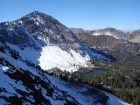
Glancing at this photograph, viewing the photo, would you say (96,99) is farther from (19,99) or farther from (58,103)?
(19,99)

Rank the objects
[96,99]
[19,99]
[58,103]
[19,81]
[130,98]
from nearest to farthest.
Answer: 1. [19,99]
2. [19,81]
3. [58,103]
4. [96,99]
5. [130,98]

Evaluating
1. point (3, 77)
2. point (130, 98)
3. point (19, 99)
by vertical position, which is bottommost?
point (130, 98)

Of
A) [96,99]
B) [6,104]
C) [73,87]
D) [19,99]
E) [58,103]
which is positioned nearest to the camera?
[6,104]

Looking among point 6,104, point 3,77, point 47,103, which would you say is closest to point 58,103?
point 47,103

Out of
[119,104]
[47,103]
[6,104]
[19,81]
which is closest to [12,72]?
[19,81]

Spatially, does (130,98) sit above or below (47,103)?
below

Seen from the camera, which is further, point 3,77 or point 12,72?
point 12,72

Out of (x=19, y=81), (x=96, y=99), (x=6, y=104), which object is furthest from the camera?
(x=96, y=99)

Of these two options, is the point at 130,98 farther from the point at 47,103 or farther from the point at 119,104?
the point at 47,103

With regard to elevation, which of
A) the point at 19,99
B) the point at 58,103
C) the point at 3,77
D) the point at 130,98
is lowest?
the point at 130,98
